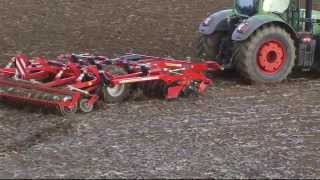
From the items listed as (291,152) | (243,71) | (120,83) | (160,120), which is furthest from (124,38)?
(291,152)

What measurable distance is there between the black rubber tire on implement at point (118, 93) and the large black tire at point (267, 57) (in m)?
2.07

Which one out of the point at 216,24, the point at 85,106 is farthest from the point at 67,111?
the point at 216,24

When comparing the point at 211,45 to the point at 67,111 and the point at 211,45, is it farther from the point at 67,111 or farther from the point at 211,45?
the point at 67,111

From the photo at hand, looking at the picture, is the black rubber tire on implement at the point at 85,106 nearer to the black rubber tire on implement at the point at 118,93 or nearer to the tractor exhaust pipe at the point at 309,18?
the black rubber tire on implement at the point at 118,93

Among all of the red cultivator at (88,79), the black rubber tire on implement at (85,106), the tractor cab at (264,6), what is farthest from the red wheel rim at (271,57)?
the black rubber tire on implement at (85,106)

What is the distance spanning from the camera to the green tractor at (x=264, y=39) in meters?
10.7

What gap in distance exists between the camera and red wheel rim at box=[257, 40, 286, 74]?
429 inches

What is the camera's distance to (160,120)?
8430mm

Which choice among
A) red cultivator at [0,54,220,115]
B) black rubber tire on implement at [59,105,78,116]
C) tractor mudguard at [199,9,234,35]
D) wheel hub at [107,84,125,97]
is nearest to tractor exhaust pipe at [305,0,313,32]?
tractor mudguard at [199,9,234,35]

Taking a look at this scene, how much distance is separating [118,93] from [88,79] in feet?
1.49

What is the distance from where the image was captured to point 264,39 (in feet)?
35.3

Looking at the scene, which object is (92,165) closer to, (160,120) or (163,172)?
(163,172)

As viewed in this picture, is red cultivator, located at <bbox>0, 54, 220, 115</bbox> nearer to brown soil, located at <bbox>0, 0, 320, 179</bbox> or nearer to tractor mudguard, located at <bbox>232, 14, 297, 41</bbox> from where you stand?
brown soil, located at <bbox>0, 0, 320, 179</bbox>

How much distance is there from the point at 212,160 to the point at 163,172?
0.60m
